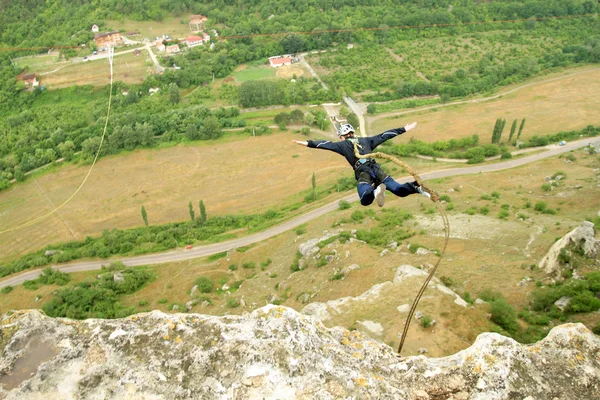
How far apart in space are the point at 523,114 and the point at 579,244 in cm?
5511

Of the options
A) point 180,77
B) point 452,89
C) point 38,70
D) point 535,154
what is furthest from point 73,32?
point 535,154

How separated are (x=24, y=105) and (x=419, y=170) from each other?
7361 centimetres

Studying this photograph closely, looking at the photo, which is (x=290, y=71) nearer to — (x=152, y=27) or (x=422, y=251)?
(x=152, y=27)

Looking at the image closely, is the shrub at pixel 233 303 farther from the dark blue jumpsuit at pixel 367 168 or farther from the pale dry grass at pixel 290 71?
the pale dry grass at pixel 290 71

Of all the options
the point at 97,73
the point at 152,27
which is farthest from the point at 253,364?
the point at 152,27

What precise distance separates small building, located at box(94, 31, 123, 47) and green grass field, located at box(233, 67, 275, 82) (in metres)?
30.3

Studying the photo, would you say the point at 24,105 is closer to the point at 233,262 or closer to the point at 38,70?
the point at 38,70

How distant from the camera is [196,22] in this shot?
106188 millimetres

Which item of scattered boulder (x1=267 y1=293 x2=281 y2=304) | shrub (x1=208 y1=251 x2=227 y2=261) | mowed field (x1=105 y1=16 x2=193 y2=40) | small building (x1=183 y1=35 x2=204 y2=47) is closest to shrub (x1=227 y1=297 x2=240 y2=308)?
scattered boulder (x1=267 y1=293 x2=281 y2=304)

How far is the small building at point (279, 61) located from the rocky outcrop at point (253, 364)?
87.5 m

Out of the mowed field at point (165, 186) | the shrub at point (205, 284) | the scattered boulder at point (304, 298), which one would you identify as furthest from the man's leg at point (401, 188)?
the mowed field at point (165, 186)

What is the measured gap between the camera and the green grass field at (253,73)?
87438 mm

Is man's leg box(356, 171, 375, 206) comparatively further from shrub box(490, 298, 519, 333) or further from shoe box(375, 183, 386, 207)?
shrub box(490, 298, 519, 333)

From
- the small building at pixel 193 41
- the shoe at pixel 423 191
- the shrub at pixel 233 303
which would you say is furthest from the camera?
the small building at pixel 193 41
